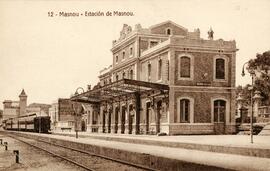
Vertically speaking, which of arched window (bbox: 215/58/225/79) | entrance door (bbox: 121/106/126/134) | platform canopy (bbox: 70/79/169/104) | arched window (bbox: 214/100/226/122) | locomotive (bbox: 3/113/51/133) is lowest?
locomotive (bbox: 3/113/51/133)

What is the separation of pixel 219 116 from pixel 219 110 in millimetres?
463

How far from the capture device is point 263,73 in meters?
43.8

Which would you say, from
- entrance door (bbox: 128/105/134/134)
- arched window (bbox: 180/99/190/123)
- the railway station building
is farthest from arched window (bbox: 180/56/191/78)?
entrance door (bbox: 128/105/134/134)

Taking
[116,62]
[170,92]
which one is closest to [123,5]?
[170,92]

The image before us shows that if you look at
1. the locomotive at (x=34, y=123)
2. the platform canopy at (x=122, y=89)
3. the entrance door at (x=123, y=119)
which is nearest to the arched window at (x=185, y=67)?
the platform canopy at (x=122, y=89)

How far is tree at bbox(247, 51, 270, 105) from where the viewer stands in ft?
139

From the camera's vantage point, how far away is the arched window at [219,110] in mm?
31845

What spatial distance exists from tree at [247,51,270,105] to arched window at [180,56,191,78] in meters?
12.6

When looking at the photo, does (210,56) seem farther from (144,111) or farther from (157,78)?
(144,111)

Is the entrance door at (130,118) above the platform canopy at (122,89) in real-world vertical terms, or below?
below

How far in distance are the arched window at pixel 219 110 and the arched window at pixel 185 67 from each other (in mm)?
2966

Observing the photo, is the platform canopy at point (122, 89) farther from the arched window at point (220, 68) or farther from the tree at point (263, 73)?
the tree at point (263, 73)

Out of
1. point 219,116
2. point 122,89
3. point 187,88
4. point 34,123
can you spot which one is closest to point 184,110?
point 187,88

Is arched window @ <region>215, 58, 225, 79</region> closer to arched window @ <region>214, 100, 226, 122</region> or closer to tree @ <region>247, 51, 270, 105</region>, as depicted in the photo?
arched window @ <region>214, 100, 226, 122</region>
